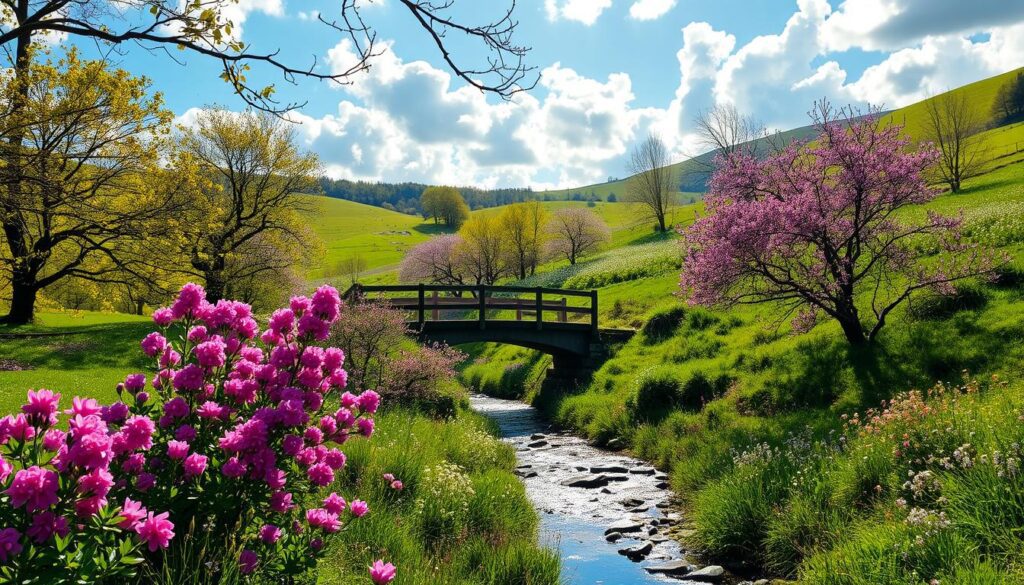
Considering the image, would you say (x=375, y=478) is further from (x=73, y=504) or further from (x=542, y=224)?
(x=542, y=224)

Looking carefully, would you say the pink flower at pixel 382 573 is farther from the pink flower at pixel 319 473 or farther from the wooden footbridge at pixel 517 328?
the wooden footbridge at pixel 517 328

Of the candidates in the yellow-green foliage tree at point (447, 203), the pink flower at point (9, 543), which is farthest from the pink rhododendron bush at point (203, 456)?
the yellow-green foliage tree at point (447, 203)

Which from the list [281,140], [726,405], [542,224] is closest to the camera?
[726,405]

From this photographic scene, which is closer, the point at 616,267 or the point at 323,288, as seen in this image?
the point at 323,288

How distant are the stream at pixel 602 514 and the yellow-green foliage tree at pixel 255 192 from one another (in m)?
17.5

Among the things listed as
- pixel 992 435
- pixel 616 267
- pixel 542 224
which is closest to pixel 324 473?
pixel 992 435

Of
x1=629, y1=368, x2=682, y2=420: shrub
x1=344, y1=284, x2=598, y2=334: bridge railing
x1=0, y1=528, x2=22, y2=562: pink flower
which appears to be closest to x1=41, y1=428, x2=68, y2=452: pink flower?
x1=0, y1=528, x2=22, y2=562: pink flower

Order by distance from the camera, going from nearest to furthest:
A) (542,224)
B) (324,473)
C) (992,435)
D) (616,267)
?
(324,473) → (992,435) → (616,267) → (542,224)

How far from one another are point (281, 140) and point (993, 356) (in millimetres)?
28814

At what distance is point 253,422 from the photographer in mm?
3508

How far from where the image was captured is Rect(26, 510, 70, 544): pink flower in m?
2.57

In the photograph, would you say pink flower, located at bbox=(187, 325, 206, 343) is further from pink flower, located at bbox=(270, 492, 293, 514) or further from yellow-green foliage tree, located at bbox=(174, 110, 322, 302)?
yellow-green foliage tree, located at bbox=(174, 110, 322, 302)

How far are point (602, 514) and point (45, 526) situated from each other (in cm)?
954

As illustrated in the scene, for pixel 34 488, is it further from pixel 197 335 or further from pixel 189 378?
pixel 197 335
